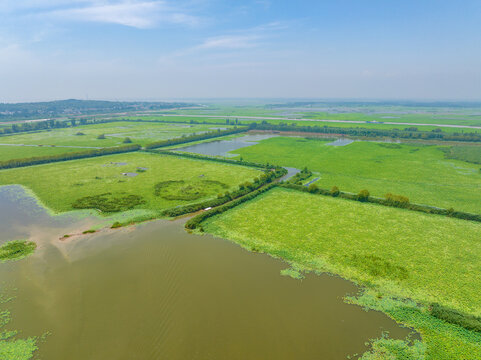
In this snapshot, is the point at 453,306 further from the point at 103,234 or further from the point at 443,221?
the point at 103,234

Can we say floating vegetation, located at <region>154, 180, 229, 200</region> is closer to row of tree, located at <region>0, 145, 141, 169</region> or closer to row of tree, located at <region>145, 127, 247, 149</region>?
row of tree, located at <region>0, 145, 141, 169</region>

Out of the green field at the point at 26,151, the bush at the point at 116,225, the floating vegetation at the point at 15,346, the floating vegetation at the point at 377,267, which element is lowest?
the floating vegetation at the point at 15,346

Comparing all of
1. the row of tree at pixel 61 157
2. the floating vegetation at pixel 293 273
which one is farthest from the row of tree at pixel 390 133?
the floating vegetation at pixel 293 273

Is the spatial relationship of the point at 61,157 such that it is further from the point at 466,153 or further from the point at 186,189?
the point at 466,153

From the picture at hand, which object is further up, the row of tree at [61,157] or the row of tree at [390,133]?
the row of tree at [390,133]

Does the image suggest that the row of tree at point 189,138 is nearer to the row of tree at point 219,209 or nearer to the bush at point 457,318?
the row of tree at point 219,209

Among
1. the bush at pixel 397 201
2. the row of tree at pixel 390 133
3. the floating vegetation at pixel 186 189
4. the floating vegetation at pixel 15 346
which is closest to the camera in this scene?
the floating vegetation at pixel 15 346

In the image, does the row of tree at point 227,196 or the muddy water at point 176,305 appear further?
the row of tree at point 227,196

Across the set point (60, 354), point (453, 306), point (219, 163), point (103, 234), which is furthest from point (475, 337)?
point (219, 163)
